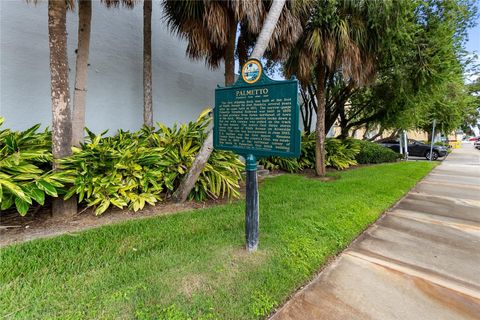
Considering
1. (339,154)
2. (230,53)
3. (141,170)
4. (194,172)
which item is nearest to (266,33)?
(230,53)

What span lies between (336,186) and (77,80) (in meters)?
6.06

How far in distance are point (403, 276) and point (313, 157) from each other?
7435 mm

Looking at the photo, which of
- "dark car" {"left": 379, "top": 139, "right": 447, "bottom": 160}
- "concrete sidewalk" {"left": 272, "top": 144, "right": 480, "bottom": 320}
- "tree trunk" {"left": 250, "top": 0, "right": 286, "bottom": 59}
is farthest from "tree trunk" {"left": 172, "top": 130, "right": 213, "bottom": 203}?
"dark car" {"left": 379, "top": 139, "right": 447, "bottom": 160}

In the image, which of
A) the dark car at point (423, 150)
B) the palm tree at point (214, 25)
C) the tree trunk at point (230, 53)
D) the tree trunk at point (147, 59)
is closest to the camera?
the palm tree at point (214, 25)

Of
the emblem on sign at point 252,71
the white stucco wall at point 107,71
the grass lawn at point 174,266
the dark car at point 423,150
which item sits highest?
the white stucco wall at point 107,71

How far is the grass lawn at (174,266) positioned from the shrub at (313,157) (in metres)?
4.64

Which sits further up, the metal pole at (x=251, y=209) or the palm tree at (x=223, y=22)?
the palm tree at (x=223, y=22)

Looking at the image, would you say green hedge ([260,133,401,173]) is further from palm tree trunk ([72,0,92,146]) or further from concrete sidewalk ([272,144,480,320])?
palm tree trunk ([72,0,92,146])

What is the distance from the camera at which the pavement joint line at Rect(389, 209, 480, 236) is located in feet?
13.8

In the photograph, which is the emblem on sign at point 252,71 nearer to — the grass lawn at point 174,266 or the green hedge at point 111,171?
the grass lawn at point 174,266

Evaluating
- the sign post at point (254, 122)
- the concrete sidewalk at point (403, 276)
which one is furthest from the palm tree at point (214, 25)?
the concrete sidewalk at point (403, 276)

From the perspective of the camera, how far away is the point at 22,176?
3420mm

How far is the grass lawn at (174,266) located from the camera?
2.07 metres

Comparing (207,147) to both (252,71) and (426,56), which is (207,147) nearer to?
(252,71)
